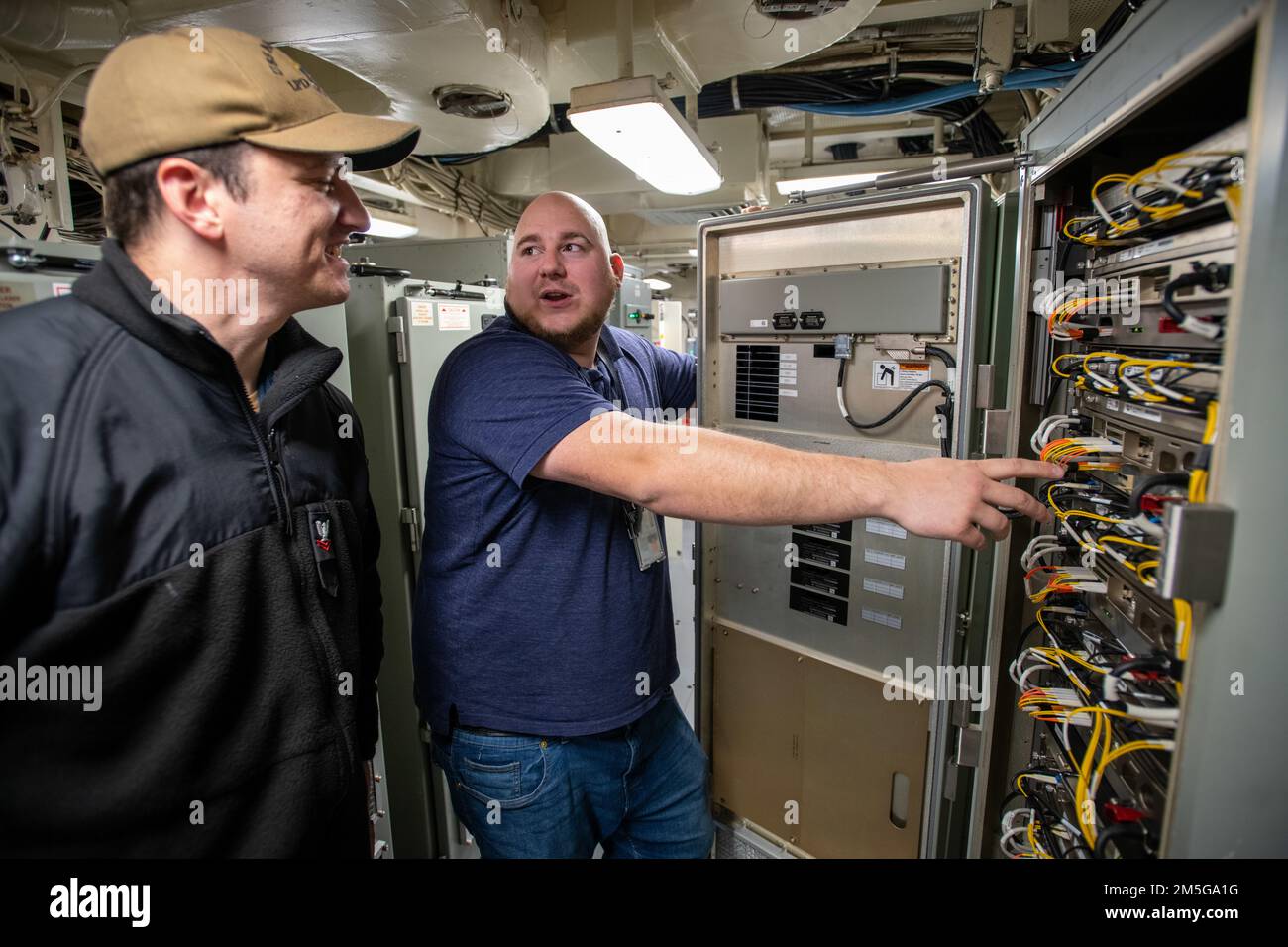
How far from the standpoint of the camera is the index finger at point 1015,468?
38.7 inches

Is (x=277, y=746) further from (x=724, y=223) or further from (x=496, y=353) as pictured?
(x=724, y=223)

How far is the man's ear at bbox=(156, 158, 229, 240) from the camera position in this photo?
88 cm

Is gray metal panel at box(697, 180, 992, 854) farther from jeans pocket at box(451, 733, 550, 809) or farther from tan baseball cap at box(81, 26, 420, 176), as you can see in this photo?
tan baseball cap at box(81, 26, 420, 176)

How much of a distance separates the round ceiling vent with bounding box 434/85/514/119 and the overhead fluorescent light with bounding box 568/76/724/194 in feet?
0.94

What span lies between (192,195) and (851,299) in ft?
4.35

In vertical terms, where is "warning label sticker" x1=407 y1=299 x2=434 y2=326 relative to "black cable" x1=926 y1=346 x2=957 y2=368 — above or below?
above

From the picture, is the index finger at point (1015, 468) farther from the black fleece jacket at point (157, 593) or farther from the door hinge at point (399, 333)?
the door hinge at point (399, 333)

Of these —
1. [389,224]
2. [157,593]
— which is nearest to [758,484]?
[157,593]

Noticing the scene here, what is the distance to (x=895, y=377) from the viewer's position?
156cm

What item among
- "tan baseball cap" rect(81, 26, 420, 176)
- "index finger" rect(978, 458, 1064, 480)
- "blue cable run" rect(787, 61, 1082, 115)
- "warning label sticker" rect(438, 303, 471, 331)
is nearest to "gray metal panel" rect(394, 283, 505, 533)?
"warning label sticker" rect(438, 303, 471, 331)

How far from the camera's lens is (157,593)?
861 millimetres

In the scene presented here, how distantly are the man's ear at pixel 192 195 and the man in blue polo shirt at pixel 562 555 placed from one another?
0.49 metres

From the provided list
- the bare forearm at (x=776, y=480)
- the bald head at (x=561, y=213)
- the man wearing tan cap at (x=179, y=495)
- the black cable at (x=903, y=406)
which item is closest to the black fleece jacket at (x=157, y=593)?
the man wearing tan cap at (x=179, y=495)
